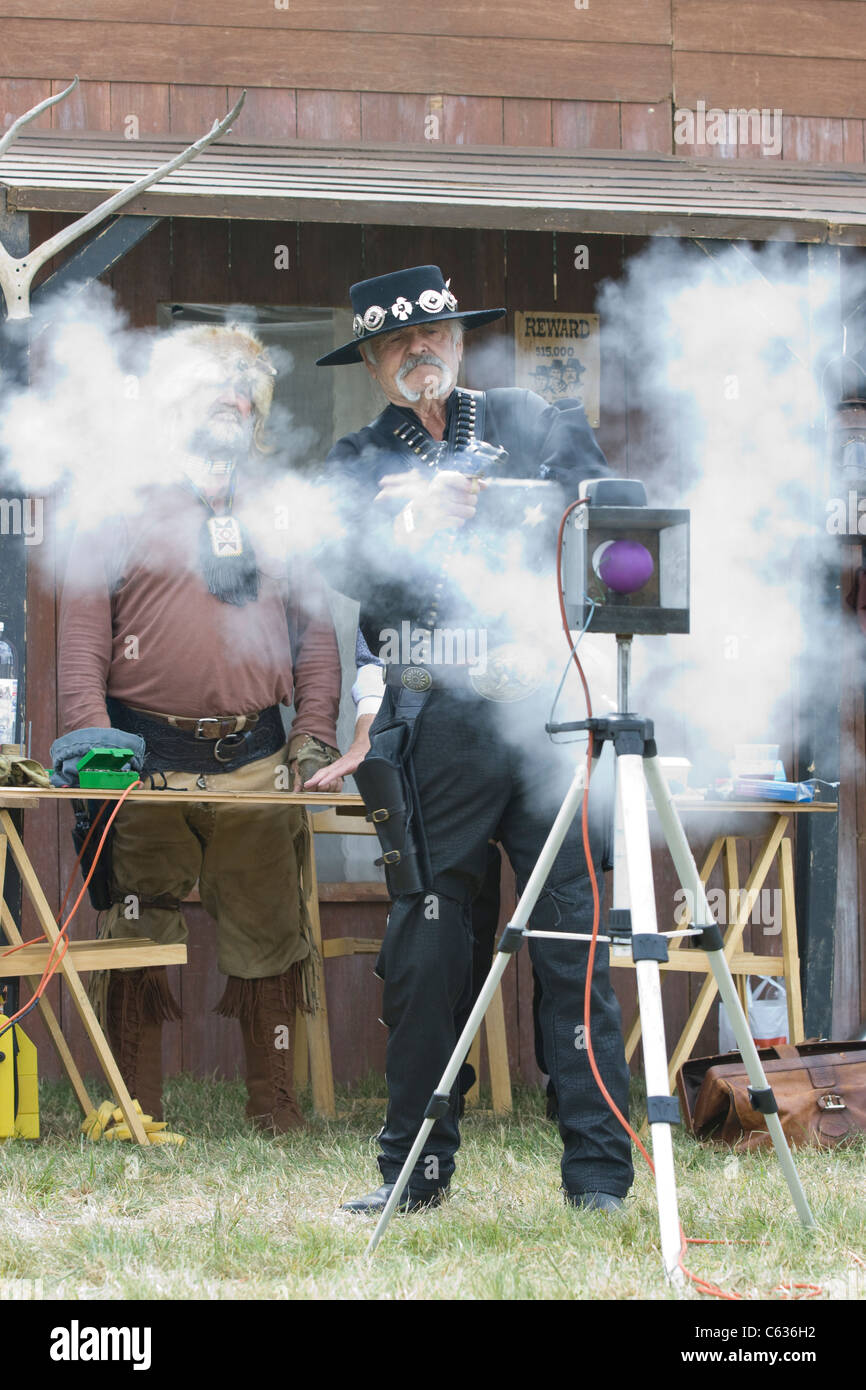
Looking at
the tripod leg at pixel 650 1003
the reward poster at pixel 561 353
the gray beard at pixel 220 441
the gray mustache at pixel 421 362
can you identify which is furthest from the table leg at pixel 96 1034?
the reward poster at pixel 561 353

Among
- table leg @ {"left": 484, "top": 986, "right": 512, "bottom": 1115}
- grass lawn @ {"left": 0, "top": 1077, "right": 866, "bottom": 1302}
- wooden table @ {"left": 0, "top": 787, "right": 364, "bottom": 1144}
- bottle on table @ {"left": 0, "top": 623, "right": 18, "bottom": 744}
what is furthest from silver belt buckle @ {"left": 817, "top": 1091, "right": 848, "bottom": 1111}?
bottle on table @ {"left": 0, "top": 623, "right": 18, "bottom": 744}

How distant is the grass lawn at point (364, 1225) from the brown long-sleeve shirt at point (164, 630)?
4.30ft

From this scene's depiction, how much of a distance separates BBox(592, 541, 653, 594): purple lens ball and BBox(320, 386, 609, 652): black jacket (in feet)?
2.22

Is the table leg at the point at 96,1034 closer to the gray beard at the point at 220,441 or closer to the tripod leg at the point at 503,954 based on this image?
the gray beard at the point at 220,441

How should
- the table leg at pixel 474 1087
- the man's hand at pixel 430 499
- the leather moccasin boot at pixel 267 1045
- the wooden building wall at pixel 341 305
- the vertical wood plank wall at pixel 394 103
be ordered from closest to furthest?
the man's hand at pixel 430 499 < the leather moccasin boot at pixel 267 1045 < the table leg at pixel 474 1087 < the wooden building wall at pixel 341 305 < the vertical wood plank wall at pixel 394 103

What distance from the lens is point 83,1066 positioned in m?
5.91

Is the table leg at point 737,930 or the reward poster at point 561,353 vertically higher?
the reward poster at point 561,353

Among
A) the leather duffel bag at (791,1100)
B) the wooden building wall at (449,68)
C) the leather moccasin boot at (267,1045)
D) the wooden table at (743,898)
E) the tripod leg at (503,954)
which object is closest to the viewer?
the tripod leg at (503,954)

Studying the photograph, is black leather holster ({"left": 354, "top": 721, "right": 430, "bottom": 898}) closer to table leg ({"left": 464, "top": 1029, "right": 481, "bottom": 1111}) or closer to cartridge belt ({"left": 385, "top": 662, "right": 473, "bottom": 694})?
cartridge belt ({"left": 385, "top": 662, "right": 473, "bottom": 694})

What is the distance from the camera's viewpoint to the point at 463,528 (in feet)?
11.8

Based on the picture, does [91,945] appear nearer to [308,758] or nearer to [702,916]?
[308,758]

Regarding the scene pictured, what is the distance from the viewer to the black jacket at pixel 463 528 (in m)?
3.57

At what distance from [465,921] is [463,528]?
894mm
